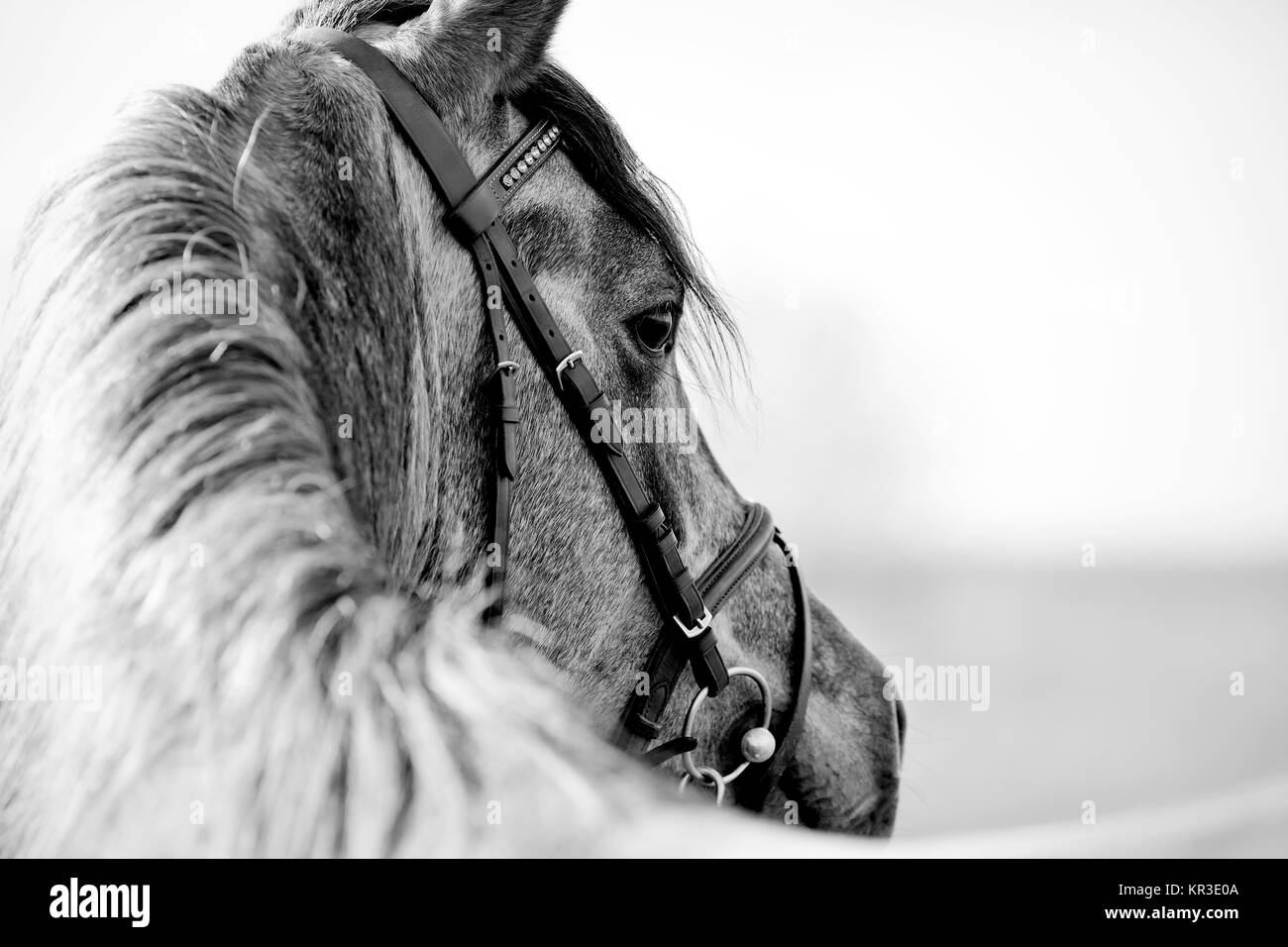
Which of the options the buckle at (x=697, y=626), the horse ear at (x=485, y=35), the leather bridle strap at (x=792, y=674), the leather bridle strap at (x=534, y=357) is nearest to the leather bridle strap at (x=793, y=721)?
the leather bridle strap at (x=792, y=674)

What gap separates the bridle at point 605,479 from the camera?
1643mm

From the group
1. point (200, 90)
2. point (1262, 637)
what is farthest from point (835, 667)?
point (1262, 637)

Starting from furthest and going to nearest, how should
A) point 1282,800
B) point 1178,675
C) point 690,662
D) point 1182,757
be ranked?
point 1178,675 → point 1182,757 → point 690,662 → point 1282,800

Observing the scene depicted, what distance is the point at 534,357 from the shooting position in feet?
5.75

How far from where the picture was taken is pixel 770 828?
935 millimetres

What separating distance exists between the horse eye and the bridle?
22cm

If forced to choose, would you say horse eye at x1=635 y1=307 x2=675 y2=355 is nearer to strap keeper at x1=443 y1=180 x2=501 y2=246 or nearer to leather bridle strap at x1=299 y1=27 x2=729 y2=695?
leather bridle strap at x1=299 y1=27 x2=729 y2=695

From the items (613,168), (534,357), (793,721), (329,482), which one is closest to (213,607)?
(329,482)

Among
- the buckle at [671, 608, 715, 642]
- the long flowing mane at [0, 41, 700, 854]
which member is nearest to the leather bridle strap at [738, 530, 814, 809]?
the buckle at [671, 608, 715, 642]

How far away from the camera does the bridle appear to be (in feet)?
5.39

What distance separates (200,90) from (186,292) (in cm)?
50

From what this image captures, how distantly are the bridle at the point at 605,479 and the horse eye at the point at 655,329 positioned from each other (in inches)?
8.5

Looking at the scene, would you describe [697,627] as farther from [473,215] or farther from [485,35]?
[485,35]

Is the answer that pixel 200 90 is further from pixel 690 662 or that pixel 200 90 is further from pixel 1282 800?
pixel 1282 800
